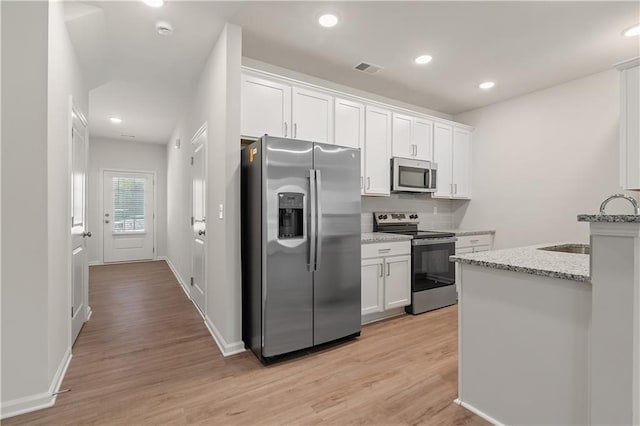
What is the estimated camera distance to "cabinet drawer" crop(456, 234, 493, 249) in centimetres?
399

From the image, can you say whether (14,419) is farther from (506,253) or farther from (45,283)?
(506,253)

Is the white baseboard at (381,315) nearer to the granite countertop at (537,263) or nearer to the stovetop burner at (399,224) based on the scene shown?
the stovetop burner at (399,224)

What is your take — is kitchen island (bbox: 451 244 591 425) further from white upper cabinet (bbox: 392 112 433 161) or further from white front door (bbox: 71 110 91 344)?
white front door (bbox: 71 110 91 344)

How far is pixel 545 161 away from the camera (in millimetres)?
3830

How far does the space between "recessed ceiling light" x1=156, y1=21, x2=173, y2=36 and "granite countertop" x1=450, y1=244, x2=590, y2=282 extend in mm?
2864

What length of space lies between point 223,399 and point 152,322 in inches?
71.2

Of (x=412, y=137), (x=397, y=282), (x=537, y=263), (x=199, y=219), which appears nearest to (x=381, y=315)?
(x=397, y=282)

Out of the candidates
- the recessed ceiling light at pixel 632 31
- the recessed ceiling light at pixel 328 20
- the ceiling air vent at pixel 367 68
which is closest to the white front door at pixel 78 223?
the recessed ceiling light at pixel 328 20

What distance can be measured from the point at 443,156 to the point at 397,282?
204cm

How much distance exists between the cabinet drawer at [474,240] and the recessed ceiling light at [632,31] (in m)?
2.44

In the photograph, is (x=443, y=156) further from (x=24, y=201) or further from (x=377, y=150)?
(x=24, y=201)

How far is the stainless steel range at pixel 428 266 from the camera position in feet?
11.6

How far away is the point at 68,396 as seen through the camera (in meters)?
1.98

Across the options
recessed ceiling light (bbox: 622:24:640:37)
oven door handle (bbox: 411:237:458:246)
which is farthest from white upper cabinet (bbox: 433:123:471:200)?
recessed ceiling light (bbox: 622:24:640:37)
